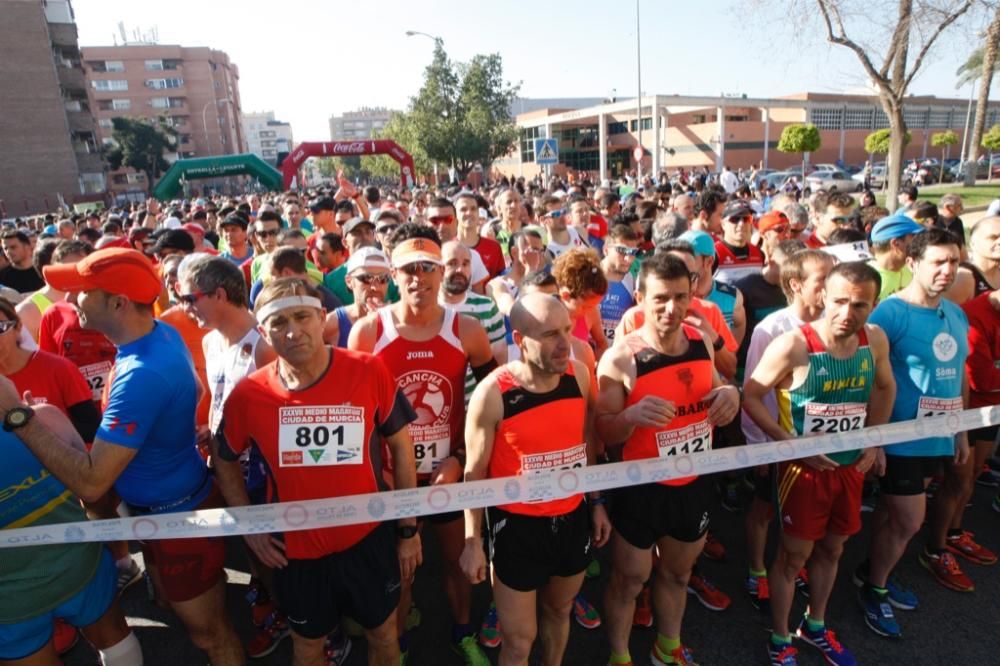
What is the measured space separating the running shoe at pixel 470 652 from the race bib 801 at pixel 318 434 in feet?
5.14

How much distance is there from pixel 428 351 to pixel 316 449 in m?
0.82

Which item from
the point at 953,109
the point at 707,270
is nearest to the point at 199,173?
the point at 707,270

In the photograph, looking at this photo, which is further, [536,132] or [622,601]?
[536,132]

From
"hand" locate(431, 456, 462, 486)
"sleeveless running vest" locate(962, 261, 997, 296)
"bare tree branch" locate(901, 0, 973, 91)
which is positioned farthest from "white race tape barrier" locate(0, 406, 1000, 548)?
"bare tree branch" locate(901, 0, 973, 91)

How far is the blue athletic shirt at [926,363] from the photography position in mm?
3271

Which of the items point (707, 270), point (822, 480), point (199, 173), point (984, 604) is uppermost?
point (199, 173)

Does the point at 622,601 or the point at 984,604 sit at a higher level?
the point at 622,601

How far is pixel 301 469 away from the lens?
2.45 metres

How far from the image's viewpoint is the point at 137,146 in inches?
2147

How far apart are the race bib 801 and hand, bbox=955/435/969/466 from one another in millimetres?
3614

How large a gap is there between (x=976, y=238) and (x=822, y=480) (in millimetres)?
2587

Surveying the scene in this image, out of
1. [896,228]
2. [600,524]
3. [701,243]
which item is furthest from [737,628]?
[896,228]

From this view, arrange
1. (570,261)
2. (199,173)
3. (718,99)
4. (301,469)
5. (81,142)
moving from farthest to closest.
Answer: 1. (81,142)
2. (718,99)
3. (199,173)
4. (570,261)
5. (301,469)

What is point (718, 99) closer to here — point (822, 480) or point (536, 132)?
point (536, 132)
